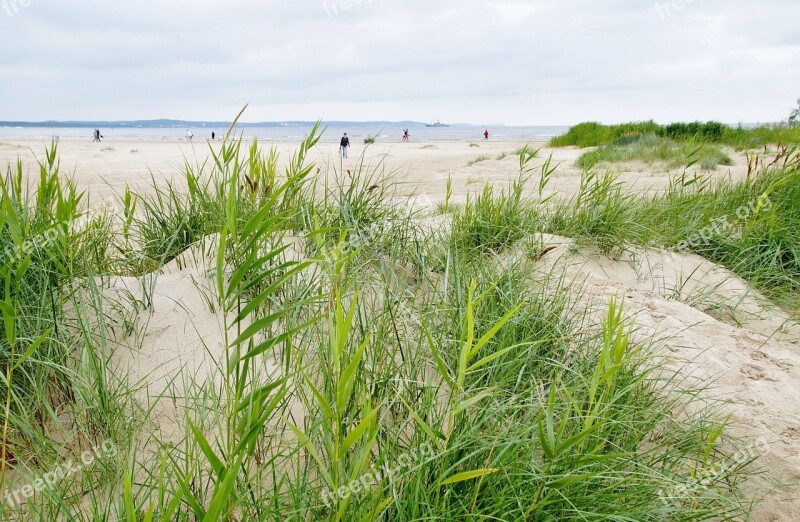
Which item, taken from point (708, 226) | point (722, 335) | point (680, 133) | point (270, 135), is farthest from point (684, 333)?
point (270, 135)

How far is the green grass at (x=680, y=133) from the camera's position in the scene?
1491cm

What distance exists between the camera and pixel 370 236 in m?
2.84

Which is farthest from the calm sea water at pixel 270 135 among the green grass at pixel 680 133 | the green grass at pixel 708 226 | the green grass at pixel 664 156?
the green grass at pixel 708 226

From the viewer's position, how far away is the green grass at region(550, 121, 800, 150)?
14.9m

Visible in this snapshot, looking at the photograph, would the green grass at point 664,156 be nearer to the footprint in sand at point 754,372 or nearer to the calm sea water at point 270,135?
the footprint in sand at point 754,372

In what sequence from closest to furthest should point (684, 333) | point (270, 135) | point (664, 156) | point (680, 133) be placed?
point (684, 333) < point (664, 156) < point (680, 133) < point (270, 135)

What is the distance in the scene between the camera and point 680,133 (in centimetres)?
1653

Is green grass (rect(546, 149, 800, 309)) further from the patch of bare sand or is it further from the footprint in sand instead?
the footprint in sand

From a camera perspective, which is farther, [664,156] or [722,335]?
[664,156]

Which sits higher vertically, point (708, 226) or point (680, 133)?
point (680, 133)

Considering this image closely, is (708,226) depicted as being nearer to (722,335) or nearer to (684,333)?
(722,335)

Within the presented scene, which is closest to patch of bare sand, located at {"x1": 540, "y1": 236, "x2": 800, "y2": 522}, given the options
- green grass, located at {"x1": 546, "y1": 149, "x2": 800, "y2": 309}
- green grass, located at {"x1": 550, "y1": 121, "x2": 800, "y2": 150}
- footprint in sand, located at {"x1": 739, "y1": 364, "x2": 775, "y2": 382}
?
footprint in sand, located at {"x1": 739, "y1": 364, "x2": 775, "y2": 382}

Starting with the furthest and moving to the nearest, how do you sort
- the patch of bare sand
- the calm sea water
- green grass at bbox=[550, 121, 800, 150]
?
the calm sea water → green grass at bbox=[550, 121, 800, 150] → the patch of bare sand

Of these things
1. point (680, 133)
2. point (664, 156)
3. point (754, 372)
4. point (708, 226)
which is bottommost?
point (754, 372)
